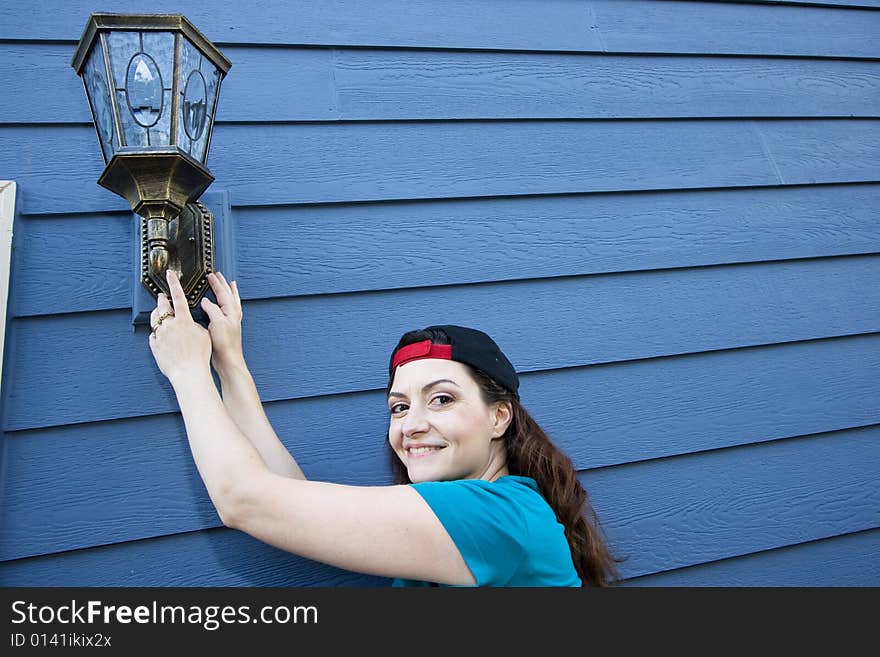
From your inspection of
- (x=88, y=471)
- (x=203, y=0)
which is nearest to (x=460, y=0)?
(x=203, y=0)

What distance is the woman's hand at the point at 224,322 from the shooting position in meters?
1.62

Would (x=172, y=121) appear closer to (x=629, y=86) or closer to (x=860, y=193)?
(x=629, y=86)

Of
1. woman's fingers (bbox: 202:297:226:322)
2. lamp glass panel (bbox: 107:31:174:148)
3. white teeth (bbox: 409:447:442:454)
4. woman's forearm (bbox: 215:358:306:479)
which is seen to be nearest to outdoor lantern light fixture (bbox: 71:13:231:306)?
lamp glass panel (bbox: 107:31:174:148)

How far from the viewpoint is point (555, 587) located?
4.48 feet

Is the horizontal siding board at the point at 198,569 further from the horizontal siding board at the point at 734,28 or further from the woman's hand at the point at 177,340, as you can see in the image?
the horizontal siding board at the point at 734,28

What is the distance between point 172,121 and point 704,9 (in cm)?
163

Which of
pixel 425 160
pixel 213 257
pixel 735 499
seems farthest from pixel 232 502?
pixel 735 499

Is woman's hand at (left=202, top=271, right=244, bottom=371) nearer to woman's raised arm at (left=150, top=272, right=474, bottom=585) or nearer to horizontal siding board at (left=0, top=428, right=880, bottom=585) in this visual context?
woman's raised arm at (left=150, top=272, right=474, bottom=585)

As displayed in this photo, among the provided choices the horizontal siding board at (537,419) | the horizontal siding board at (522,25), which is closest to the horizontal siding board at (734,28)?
the horizontal siding board at (522,25)

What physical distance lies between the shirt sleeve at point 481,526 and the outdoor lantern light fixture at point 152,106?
72cm

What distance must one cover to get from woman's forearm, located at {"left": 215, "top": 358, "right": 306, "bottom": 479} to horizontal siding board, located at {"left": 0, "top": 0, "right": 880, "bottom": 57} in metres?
0.84

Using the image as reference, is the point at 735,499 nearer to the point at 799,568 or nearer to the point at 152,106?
the point at 799,568

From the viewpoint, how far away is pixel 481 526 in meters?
1.25

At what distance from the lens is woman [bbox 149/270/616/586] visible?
1237 millimetres
